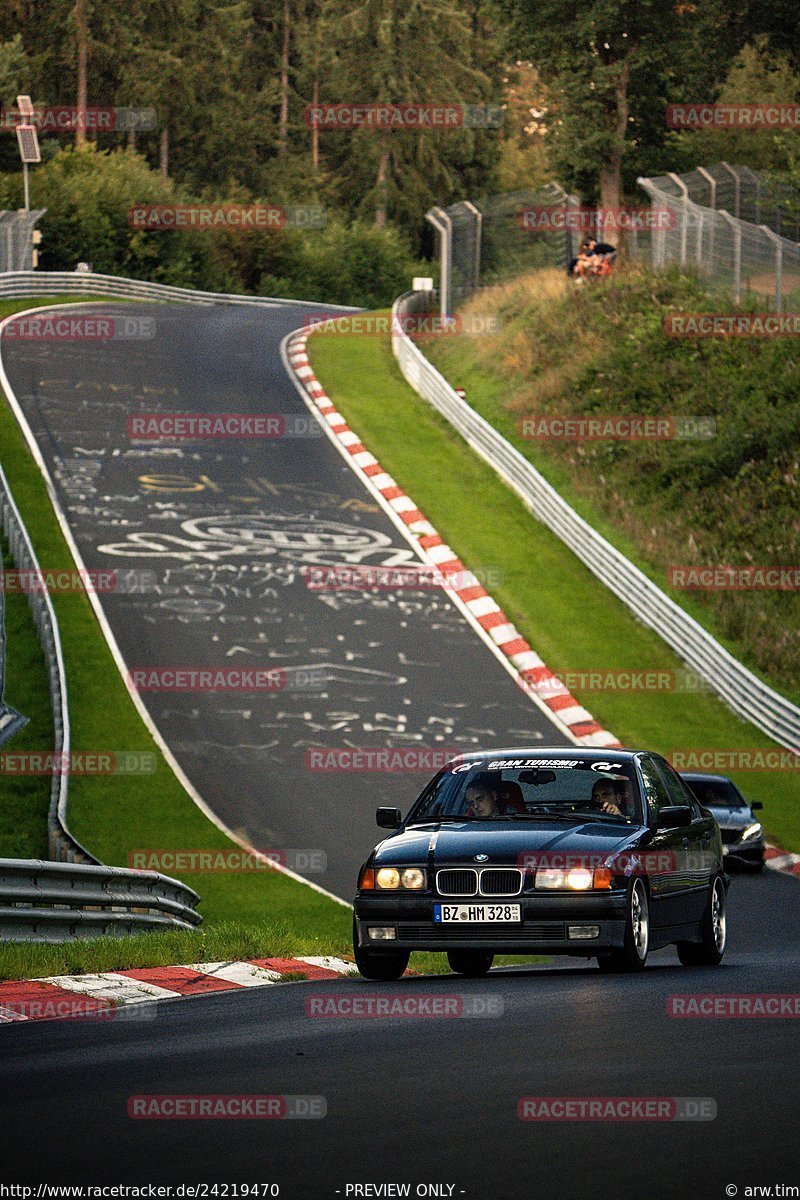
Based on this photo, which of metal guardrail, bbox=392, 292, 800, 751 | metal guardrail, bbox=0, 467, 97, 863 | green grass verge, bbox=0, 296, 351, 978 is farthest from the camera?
metal guardrail, bbox=392, 292, 800, 751

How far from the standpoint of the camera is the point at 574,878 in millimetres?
10125

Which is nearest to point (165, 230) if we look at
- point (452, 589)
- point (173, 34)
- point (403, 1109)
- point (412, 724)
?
point (173, 34)

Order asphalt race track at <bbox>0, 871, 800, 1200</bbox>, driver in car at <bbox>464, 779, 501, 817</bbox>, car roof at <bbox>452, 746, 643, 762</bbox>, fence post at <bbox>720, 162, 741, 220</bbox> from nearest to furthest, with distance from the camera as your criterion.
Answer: asphalt race track at <bbox>0, 871, 800, 1200</bbox>, driver in car at <bbox>464, 779, 501, 817</bbox>, car roof at <bbox>452, 746, 643, 762</bbox>, fence post at <bbox>720, 162, 741, 220</bbox>

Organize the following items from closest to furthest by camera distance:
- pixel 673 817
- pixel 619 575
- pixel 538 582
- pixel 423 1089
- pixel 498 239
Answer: pixel 423 1089 → pixel 673 817 → pixel 619 575 → pixel 538 582 → pixel 498 239

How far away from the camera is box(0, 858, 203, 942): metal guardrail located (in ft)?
38.3

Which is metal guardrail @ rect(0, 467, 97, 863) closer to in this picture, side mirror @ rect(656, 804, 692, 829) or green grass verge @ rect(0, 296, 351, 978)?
green grass verge @ rect(0, 296, 351, 978)

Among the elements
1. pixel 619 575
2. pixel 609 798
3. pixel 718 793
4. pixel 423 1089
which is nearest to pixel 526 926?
pixel 609 798

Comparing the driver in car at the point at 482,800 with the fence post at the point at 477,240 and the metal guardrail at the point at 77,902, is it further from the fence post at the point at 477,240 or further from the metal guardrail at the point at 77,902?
the fence post at the point at 477,240

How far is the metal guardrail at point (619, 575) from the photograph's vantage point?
25.3m

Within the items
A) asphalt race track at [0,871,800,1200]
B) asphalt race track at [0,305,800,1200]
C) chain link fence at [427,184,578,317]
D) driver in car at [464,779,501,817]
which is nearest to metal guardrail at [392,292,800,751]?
asphalt race track at [0,305,800,1200]

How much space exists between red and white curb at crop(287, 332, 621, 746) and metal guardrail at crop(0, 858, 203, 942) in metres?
10.5

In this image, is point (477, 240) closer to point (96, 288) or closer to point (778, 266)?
point (778, 266)

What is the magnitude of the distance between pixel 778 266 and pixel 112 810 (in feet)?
63.9

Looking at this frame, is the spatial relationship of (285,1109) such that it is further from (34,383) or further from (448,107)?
(448,107)
